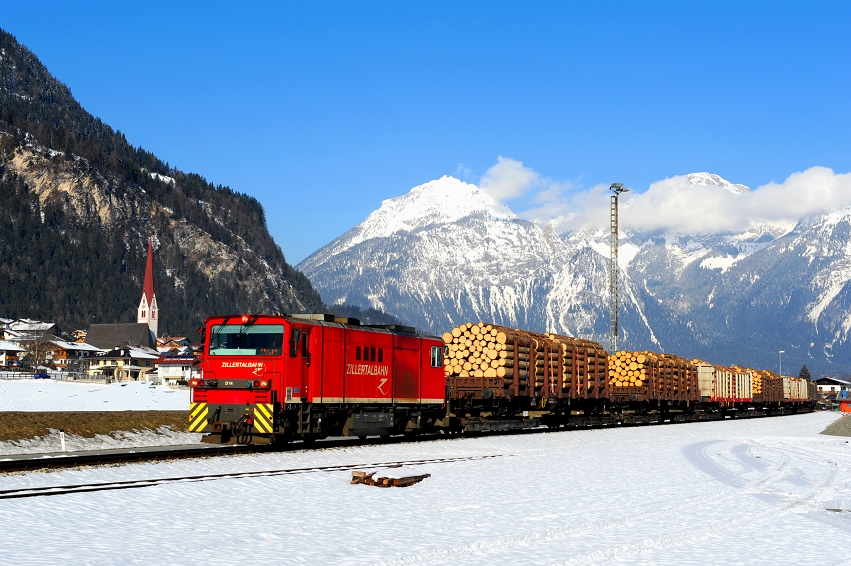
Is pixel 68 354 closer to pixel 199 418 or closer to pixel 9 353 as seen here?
pixel 9 353

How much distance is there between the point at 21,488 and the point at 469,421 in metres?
20.3

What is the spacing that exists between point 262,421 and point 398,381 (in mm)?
7485

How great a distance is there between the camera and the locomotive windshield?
25.7 metres

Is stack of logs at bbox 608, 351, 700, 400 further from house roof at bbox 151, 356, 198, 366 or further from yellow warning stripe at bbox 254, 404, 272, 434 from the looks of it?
house roof at bbox 151, 356, 198, 366

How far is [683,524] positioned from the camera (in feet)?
48.3

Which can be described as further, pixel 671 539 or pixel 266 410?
pixel 266 410

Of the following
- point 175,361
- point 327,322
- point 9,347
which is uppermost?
point 9,347

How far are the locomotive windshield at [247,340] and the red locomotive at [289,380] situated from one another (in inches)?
1.1

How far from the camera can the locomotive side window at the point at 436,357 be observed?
34.0m

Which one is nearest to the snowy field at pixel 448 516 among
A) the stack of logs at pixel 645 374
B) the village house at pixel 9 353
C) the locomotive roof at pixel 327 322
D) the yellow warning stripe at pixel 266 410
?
the yellow warning stripe at pixel 266 410

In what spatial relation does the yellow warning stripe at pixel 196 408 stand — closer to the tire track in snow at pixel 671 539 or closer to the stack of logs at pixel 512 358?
the stack of logs at pixel 512 358

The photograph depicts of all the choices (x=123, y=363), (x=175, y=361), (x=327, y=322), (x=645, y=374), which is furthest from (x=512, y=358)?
(x=123, y=363)

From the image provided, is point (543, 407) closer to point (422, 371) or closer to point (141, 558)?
point (422, 371)

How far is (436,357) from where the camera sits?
34.2m
